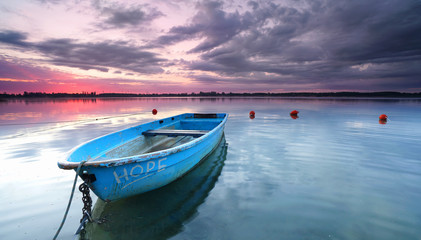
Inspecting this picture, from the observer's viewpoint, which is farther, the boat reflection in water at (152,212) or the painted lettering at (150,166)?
the painted lettering at (150,166)

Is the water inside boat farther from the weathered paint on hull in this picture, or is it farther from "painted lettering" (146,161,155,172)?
"painted lettering" (146,161,155,172)

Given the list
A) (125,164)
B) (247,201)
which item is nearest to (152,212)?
(125,164)

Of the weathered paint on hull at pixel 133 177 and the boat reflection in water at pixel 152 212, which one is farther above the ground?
the weathered paint on hull at pixel 133 177

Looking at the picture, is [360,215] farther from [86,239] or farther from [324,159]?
[86,239]

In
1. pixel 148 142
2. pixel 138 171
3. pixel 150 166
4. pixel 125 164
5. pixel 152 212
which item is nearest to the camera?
pixel 125 164

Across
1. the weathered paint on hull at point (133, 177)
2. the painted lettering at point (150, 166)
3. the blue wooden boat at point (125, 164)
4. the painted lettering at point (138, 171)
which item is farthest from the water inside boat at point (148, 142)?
the painted lettering at point (150, 166)

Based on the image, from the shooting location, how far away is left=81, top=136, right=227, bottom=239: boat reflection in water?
3896 mm

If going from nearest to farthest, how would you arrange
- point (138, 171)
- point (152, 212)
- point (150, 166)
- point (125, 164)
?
point (125, 164) → point (138, 171) → point (150, 166) → point (152, 212)

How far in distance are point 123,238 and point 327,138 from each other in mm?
12933

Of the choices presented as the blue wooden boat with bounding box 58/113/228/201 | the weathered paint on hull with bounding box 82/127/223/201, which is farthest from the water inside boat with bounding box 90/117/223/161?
the weathered paint on hull with bounding box 82/127/223/201

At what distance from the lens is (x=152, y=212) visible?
458cm

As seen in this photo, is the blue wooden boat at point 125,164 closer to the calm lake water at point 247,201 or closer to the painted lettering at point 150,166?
the painted lettering at point 150,166

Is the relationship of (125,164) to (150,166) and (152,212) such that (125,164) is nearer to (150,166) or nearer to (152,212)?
(150,166)

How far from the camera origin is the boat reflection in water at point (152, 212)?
3896mm
